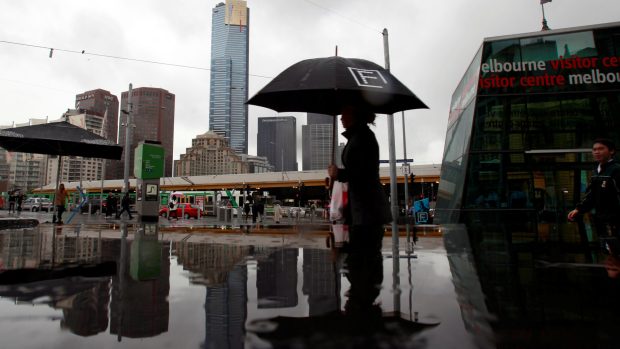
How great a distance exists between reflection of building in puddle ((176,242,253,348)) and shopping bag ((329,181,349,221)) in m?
1.19

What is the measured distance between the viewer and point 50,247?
21.8 feet

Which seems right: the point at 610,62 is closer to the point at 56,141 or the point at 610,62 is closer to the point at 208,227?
the point at 208,227

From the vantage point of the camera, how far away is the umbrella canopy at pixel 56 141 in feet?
41.3

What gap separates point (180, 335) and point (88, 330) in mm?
618

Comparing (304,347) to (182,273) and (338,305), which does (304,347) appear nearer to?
(338,305)

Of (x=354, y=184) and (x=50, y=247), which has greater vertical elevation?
(x=354, y=184)

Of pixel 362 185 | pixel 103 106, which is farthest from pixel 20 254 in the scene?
pixel 103 106

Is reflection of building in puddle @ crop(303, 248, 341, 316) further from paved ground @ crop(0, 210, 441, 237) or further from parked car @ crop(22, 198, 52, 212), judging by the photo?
parked car @ crop(22, 198, 52, 212)

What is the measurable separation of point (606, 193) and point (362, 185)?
9.17ft

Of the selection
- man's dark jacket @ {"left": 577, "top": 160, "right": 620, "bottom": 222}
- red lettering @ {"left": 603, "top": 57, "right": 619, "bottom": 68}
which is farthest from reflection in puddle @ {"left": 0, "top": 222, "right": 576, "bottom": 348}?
red lettering @ {"left": 603, "top": 57, "right": 619, "bottom": 68}

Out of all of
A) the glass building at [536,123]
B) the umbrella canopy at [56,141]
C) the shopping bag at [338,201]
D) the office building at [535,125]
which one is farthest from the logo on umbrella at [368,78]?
the umbrella canopy at [56,141]

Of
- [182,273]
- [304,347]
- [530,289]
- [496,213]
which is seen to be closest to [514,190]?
[496,213]

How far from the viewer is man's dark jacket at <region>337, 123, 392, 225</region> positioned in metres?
4.11

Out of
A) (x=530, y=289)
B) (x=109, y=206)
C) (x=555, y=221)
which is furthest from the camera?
(x=109, y=206)
